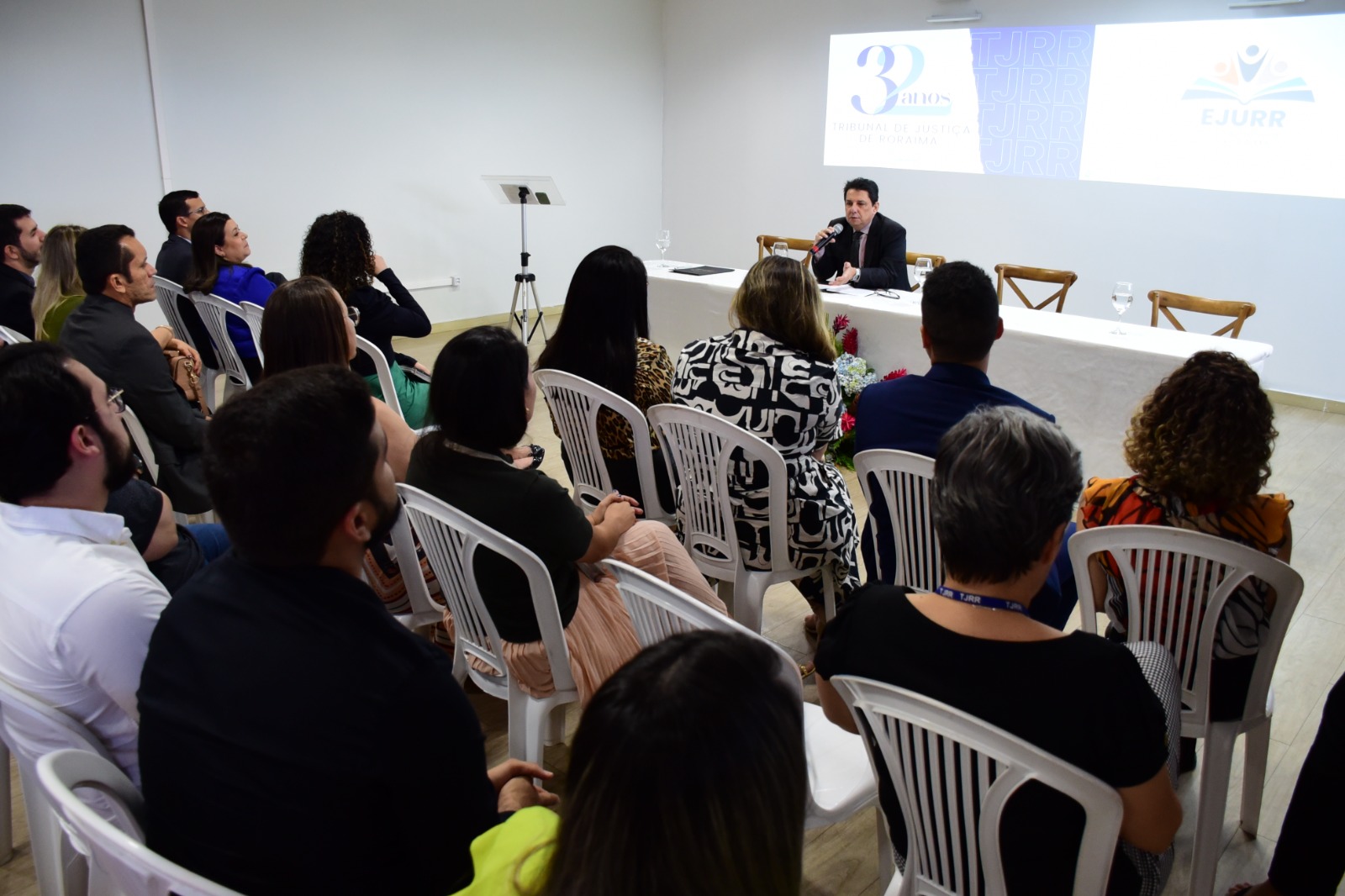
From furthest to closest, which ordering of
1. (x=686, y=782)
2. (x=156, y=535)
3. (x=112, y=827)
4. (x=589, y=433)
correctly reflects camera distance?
(x=589, y=433) → (x=156, y=535) → (x=112, y=827) → (x=686, y=782)

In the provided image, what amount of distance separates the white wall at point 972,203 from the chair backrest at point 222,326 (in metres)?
2.91

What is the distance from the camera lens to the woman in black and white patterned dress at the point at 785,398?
8.18ft

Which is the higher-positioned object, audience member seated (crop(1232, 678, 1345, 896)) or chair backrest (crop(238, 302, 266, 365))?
chair backrest (crop(238, 302, 266, 365))

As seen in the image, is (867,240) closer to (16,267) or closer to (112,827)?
(16,267)

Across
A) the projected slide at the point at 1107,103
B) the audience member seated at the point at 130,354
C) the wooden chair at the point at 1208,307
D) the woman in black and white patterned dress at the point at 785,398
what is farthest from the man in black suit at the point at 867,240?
the audience member seated at the point at 130,354

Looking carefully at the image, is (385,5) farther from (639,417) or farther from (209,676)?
(209,676)

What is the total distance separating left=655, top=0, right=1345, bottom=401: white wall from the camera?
18.2ft

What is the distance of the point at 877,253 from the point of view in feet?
17.4

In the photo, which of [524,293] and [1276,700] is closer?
[1276,700]

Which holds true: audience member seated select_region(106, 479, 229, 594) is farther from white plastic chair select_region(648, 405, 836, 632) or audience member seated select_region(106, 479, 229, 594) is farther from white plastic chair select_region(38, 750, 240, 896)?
Answer: white plastic chair select_region(648, 405, 836, 632)

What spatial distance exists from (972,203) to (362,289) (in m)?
4.81

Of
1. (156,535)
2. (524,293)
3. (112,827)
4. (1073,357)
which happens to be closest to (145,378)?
(156,535)

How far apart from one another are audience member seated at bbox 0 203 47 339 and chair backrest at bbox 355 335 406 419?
5.39 ft

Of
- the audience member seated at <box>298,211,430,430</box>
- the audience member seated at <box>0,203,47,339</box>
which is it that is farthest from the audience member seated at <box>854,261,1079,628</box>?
the audience member seated at <box>0,203,47,339</box>
